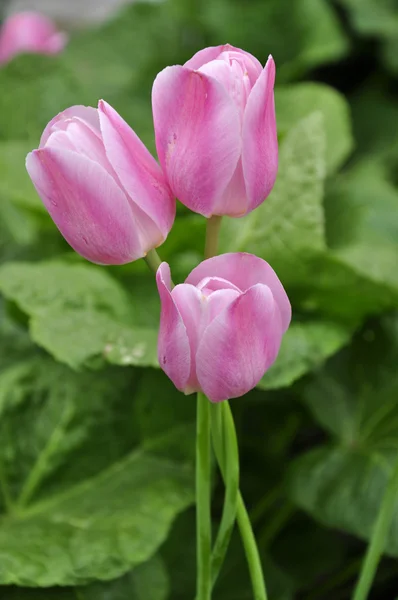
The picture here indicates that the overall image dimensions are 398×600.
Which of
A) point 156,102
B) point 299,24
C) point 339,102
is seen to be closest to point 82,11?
point 299,24

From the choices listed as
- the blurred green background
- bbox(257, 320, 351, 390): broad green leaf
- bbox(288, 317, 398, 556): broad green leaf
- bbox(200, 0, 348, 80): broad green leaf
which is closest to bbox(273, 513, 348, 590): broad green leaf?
the blurred green background

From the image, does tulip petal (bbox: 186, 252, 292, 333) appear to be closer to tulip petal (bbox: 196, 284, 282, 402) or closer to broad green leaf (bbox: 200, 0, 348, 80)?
tulip petal (bbox: 196, 284, 282, 402)

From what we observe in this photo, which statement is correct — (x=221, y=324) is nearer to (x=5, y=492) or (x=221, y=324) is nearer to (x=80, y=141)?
(x=80, y=141)

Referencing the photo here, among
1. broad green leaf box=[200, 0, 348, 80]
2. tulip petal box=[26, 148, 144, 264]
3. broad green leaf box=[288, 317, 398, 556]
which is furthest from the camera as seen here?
broad green leaf box=[200, 0, 348, 80]

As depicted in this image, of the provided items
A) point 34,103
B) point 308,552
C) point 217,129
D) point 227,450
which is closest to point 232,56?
point 217,129

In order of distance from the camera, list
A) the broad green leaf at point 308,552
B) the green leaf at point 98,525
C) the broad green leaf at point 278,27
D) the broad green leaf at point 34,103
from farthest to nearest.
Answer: the broad green leaf at point 278,27 → the broad green leaf at point 34,103 → the broad green leaf at point 308,552 → the green leaf at point 98,525

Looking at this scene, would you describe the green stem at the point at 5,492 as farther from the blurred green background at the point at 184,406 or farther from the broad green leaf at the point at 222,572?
the broad green leaf at the point at 222,572

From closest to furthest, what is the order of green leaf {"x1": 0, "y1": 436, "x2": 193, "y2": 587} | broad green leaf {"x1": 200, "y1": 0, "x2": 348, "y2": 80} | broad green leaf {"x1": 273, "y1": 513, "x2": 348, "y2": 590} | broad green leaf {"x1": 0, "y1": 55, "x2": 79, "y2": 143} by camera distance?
green leaf {"x1": 0, "y1": 436, "x2": 193, "y2": 587} → broad green leaf {"x1": 273, "y1": 513, "x2": 348, "y2": 590} → broad green leaf {"x1": 0, "y1": 55, "x2": 79, "y2": 143} → broad green leaf {"x1": 200, "y1": 0, "x2": 348, "y2": 80}

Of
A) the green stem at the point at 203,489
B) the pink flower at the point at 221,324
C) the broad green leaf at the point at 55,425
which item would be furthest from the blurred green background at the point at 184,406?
the pink flower at the point at 221,324
